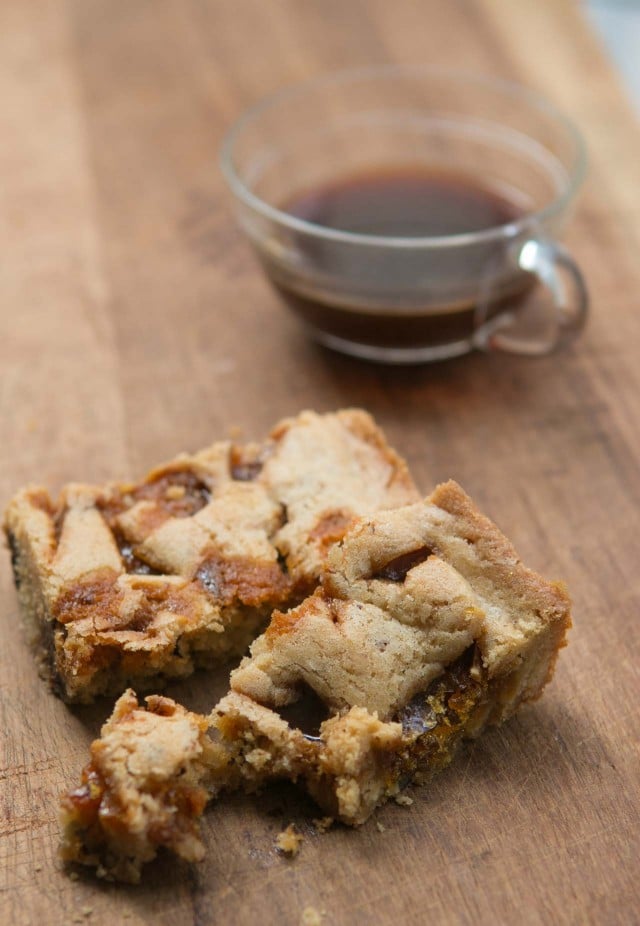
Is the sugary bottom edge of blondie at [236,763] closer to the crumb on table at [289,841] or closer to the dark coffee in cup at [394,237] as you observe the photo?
the crumb on table at [289,841]

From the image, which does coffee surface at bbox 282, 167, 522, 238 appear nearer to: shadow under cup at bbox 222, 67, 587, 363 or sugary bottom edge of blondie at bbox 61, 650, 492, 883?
shadow under cup at bbox 222, 67, 587, 363

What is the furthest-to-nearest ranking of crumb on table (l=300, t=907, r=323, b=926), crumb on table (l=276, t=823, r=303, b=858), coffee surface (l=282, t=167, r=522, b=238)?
coffee surface (l=282, t=167, r=522, b=238)
crumb on table (l=276, t=823, r=303, b=858)
crumb on table (l=300, t=907, r=323, b=926)

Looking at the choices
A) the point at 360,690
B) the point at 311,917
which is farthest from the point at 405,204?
the point at 311,917

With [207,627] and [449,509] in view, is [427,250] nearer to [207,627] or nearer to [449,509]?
[449,509]

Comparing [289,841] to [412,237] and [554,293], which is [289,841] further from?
[412,237]

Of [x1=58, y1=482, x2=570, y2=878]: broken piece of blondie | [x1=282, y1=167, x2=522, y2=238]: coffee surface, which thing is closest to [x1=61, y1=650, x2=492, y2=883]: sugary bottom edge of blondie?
[x1=58, y1=482, x2=570, y2=878]: broken piece of blondie
